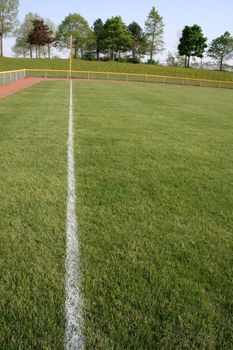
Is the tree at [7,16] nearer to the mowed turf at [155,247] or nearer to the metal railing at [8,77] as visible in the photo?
the metal railing at [8,77]

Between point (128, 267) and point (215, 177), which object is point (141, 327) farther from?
point (215, 177)

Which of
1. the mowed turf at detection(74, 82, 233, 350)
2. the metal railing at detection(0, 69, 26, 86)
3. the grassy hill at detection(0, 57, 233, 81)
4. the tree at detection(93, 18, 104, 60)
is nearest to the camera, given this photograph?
the mowed turf at detection(74, 82, 233, 350)

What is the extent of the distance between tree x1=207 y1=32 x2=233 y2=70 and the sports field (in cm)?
10322

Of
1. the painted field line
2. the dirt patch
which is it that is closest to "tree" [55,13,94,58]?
the dirt patch

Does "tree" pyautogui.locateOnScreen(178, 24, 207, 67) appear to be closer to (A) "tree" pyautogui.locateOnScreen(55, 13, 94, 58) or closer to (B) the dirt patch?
(A) "tree" pyautogui.locateOnScreen(55, 13, 94, 58)

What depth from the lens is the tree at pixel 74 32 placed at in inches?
3499

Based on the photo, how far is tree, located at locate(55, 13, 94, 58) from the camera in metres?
88.9

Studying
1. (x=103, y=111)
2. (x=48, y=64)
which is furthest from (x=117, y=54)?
(x=103, y=111)

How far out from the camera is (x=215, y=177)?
5.55 meters

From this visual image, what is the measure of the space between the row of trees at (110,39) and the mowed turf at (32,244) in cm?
7676

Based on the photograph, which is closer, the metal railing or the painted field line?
the painted field line

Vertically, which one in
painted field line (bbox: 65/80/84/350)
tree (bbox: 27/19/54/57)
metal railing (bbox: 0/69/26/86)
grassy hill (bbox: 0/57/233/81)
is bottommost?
painted field line (bbox: 65/80/84/350)

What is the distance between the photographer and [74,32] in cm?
8919

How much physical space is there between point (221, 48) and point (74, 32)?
48.1 metres
